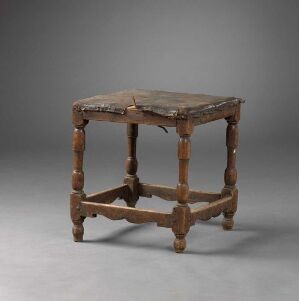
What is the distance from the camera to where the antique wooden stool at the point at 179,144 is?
644cm

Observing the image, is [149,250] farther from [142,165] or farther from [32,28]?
[32,28]

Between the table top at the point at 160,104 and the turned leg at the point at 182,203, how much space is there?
0.11 meters

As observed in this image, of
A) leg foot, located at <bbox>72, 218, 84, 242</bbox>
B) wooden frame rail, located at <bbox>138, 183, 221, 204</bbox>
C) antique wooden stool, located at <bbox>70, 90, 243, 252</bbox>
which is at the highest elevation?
antique wooden stool, located at <bbox>70, 90, 243, 252</bbox>

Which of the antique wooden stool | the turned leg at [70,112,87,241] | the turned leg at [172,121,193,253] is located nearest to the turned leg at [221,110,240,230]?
the antique wooden stool

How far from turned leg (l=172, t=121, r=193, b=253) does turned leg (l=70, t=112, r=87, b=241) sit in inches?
20.8

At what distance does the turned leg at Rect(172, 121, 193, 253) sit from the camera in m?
6.43

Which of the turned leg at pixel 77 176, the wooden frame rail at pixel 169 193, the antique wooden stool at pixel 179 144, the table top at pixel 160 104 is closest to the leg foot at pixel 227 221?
the antique wooden stool at pixel 179 144

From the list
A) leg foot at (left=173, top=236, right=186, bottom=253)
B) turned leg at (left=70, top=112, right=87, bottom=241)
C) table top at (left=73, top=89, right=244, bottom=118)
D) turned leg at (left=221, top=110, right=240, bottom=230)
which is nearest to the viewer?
table top at (left=73, top=89, right=244, bottom=118)

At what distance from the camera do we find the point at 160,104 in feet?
21.3

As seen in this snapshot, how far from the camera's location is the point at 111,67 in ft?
31.1

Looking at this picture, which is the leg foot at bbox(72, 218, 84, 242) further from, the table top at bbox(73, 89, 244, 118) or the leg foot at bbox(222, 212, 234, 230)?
the leg foot at bbox(222, 212, 234, 230)

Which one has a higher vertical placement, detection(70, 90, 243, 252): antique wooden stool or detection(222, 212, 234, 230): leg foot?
detection(70, 90, 243, 252): antique wooden stool

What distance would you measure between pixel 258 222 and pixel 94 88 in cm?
263

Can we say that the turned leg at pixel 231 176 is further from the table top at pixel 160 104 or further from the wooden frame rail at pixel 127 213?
the wooden frame rail at pixel 127 213
